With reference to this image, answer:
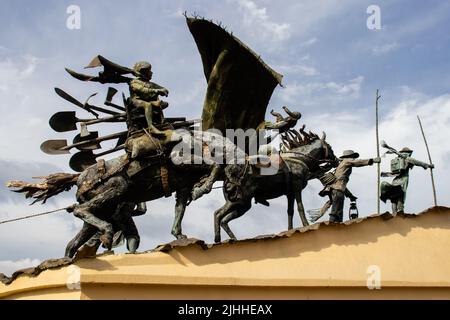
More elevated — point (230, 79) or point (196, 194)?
point (230, 79)

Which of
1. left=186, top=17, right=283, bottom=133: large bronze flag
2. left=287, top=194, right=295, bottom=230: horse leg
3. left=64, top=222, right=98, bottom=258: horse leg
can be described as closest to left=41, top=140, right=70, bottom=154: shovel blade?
left=64, top=222, right=98, bottom=258: horse leg

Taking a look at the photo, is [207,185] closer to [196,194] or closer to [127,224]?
[196,194]

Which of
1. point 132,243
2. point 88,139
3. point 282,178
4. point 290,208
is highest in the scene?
point 88,139

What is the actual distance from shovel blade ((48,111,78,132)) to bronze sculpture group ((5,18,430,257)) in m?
0.01

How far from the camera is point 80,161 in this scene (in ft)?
34.8

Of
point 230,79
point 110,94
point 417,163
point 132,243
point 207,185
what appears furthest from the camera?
point 417,163

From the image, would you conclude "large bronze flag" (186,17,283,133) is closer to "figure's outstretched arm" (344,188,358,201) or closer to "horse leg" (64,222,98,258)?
"figure's outstretched arm" (344,188,358,201)

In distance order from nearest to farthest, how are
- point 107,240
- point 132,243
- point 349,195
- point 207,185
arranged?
point 107,240
point 207,185
point 132,243
point 349,195

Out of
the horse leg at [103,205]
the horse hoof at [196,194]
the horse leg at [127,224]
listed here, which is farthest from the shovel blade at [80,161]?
the horse hoof at [196,194]

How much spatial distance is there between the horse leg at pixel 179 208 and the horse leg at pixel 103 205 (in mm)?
861

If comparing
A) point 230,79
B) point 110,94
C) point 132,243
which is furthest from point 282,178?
point 110,94

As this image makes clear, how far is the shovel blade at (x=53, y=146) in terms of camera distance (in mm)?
10461

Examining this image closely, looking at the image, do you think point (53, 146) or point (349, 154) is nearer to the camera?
point (53, 146)

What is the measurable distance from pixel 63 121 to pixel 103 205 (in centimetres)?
205
